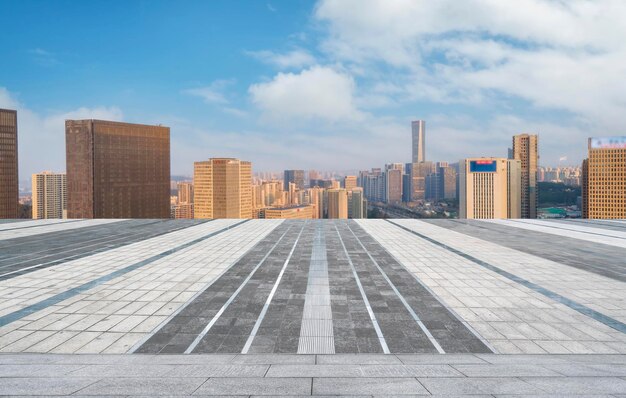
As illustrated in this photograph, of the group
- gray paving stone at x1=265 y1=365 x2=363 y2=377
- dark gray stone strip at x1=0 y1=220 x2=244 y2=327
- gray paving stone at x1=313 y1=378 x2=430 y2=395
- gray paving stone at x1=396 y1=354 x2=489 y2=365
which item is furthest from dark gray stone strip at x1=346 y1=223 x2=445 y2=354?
dark gray stone strip at x1=0 y1=220 x2=244 y2=327

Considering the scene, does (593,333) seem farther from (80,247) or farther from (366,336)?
(80,247)

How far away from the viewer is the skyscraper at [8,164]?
14425cm

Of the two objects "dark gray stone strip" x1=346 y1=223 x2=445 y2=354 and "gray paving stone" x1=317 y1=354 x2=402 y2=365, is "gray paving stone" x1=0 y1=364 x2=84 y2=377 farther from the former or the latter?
"dark gray stone strip" x1=346 y1=223 x2=445 y2=354

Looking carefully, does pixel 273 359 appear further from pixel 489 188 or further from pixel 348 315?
pixel 489 188

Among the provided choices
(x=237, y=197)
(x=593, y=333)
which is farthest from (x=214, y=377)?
(x=237, y=197)

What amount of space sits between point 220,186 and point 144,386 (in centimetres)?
18924

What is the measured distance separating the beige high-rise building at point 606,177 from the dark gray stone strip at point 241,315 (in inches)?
5703

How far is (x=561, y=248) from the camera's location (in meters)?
20.2

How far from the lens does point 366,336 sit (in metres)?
8.93

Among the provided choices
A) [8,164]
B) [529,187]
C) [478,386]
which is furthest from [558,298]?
[529,187]

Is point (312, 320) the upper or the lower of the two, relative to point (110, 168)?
lower

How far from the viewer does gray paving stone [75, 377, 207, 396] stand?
5.88m

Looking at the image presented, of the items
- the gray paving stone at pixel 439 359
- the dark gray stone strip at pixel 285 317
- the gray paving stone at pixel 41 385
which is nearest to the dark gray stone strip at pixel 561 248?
the gray paving stone at pixel 439 359

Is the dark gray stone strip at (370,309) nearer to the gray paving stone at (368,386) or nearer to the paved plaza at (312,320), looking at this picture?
the paved plaza at (312,320)
